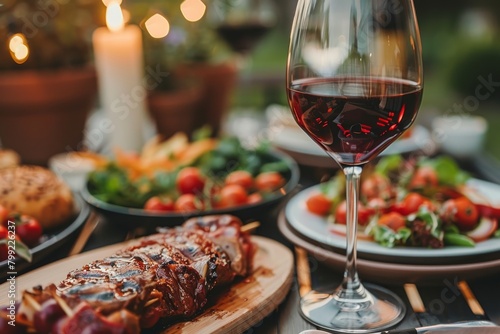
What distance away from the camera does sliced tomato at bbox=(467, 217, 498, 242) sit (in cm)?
132

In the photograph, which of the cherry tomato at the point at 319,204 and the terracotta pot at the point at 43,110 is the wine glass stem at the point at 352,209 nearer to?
the cherry tomato at the point at 319,204

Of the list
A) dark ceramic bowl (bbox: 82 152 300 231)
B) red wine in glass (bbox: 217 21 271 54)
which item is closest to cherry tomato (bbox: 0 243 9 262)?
dark ceramic bowl (bbox: 82 152 300 231)

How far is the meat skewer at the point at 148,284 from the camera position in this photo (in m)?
0.84

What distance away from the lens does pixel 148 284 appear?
0.92m

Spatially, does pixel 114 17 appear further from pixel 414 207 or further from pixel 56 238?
pixel 414 207

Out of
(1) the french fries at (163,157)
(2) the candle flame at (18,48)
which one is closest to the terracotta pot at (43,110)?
(2) the candle flame at (18,48)

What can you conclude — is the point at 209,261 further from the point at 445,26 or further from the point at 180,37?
the point at 445,26

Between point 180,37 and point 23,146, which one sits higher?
point 180,37

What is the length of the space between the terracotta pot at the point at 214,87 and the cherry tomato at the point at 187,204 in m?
1.13

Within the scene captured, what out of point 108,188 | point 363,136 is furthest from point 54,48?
point 363,136

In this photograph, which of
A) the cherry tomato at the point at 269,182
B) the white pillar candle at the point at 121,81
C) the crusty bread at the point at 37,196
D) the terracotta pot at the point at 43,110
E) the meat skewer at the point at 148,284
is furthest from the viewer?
the white pillar candle at the point at 121,81

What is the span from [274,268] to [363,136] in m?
0.37

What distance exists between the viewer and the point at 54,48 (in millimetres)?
2379

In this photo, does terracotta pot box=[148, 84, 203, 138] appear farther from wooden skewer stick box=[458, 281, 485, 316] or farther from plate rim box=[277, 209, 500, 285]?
wooden skewer stick box=[458, 281, 485, 316]
